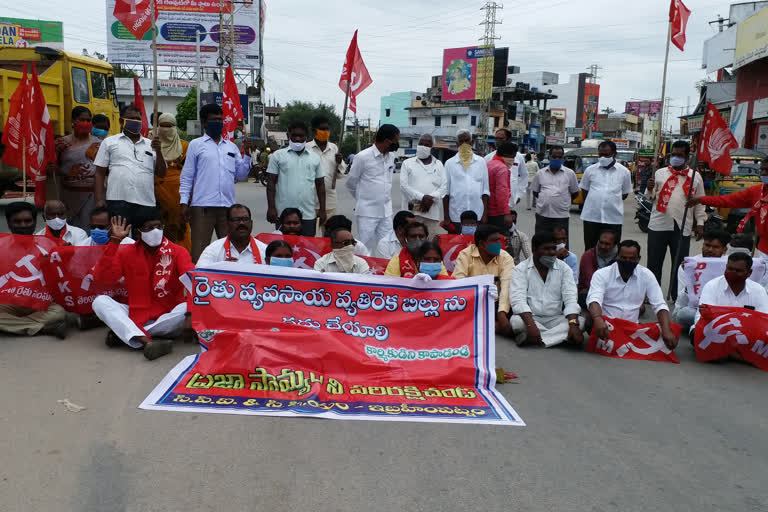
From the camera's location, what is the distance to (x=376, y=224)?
301 inches

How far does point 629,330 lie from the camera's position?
19.4 ft

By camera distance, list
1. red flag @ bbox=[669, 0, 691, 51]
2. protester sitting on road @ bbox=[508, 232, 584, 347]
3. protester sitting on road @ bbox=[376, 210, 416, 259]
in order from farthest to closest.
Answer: red flag @ bbox=[669, 0, 691, 51], protester sitting on road @ bbox=[376, 210, 416, 259], protester sitting on road @ bbox=[508, 232, 584, 347]

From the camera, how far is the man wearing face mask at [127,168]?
710cm

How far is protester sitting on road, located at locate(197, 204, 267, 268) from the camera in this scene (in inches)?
230

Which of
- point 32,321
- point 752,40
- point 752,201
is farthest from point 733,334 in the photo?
point 752,40

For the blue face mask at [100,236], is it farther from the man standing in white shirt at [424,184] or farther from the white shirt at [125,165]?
the man standing in white shirt at [424,184]

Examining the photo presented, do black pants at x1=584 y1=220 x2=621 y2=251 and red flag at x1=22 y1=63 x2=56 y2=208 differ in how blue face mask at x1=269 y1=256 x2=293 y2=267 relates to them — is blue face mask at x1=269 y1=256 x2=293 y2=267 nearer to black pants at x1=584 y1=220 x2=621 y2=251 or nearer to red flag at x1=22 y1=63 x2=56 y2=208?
red flag at x1=22 y1=63 x2=56 y2=208

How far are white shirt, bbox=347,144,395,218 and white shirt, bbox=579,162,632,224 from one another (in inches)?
102

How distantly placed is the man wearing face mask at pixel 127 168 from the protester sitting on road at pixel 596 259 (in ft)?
15.7

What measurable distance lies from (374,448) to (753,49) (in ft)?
78.3


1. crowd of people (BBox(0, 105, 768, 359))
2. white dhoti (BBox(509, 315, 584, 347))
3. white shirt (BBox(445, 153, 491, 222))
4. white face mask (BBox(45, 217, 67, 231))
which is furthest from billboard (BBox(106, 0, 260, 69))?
white dhoti (BBox(509, 315, 584, 347))

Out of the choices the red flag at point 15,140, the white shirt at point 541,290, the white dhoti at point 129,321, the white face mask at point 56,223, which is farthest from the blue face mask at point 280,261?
the red flag at point 15,140

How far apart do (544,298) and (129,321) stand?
11.8 feet

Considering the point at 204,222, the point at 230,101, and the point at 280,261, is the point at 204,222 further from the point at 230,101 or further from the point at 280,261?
the point at 230,101
